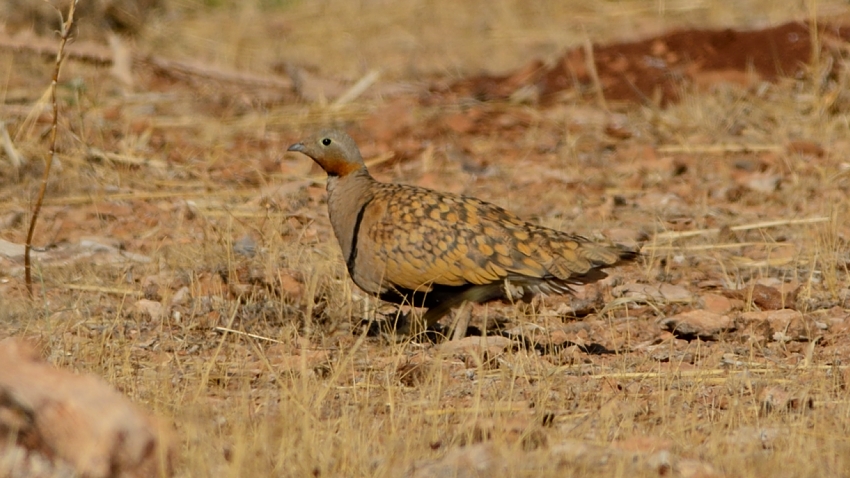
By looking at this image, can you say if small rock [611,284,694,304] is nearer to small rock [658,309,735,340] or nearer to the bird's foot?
small rock [658,309,735,340]

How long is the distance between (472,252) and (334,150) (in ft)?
3.08

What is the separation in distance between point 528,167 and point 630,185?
0.78 m

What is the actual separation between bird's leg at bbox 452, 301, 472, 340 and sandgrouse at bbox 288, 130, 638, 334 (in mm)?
38

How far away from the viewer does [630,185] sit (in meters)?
7.93

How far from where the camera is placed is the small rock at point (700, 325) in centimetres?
526

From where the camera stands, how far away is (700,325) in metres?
5.28

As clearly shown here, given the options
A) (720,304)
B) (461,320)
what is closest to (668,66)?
(720,304)

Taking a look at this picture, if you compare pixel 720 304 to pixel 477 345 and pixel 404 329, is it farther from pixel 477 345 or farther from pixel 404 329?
pixel 404 329

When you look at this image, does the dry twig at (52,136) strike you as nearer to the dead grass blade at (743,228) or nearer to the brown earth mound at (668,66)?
the dead grass blade at (743,228)

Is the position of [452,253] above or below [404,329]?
above

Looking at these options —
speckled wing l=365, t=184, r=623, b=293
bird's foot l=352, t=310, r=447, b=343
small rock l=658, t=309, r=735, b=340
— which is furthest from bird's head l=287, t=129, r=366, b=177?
small rock l=658, t=309, r=735, b=340

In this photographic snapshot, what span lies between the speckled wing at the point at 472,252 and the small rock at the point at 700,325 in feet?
1.77

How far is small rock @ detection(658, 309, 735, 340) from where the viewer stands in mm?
5258

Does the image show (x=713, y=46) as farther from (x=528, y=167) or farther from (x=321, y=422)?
(x=321, y=422)
